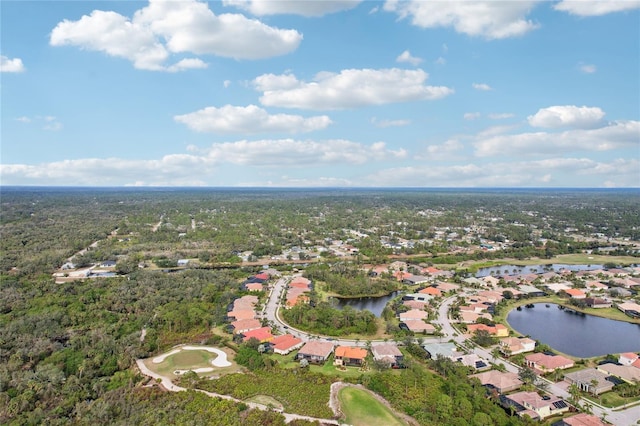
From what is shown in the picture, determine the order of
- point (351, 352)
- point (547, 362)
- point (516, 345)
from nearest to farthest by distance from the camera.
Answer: point (547, 362)
point (351, 352)
point (516, 345)

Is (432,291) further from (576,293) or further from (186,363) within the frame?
(186,363)

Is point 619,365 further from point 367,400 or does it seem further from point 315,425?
point 315,425

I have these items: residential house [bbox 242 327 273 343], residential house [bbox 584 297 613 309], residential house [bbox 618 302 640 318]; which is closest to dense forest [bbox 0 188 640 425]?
residential house [bbox 242 327 273 343]

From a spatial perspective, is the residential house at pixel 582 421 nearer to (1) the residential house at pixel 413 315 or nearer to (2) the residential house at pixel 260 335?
(1) the residential house at pixel 413 315

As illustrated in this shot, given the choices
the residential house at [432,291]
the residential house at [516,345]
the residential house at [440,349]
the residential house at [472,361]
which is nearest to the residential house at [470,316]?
the residential house at [516,345]

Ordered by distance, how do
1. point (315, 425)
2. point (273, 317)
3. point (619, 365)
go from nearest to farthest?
1. point (315, 425)
2. point (619, 365)
3. point (273, 317)

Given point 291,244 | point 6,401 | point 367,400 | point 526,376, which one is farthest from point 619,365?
point 291,244

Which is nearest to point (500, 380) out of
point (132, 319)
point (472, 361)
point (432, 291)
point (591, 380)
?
point (472, 361)
